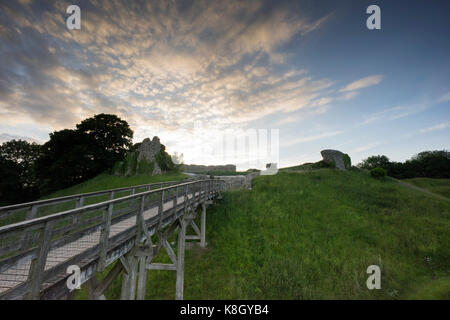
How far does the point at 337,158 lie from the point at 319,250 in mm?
20898

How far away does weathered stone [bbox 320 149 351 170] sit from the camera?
27.9 m

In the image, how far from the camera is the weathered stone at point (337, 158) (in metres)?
27.9

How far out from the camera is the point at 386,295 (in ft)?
28.8

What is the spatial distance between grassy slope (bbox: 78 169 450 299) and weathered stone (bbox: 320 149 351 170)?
28.4ft

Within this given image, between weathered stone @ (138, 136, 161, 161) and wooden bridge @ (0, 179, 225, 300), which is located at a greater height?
weathered stone @ (138, 136, 161, 161)

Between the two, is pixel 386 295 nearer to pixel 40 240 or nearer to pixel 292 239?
pixel 292 239

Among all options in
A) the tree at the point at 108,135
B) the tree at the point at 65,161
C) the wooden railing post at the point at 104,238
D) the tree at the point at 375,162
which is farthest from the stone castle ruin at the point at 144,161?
the tree at the point at 375,162

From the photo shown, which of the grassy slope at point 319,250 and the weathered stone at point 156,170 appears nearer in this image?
the grassy slope at point 319,250

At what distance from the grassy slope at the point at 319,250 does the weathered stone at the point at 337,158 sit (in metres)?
8.67

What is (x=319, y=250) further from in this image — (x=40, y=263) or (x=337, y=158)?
(x=337, y=158)
